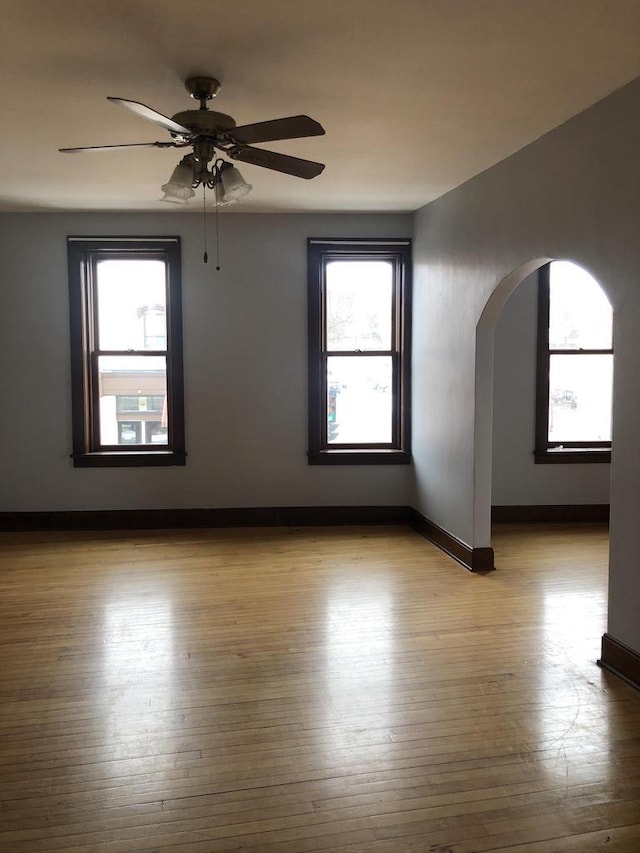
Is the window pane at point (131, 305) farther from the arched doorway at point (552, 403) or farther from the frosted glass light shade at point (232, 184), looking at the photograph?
the arched doorway at point (552, 403)

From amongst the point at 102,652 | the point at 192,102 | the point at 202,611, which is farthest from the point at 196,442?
the point at 192,102

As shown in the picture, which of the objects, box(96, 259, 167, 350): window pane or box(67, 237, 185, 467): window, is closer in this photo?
box(67, 237, 185, 467): window

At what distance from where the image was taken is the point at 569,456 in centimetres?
648

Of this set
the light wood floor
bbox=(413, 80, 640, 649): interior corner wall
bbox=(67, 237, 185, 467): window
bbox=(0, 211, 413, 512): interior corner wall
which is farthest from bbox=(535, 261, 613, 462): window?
bbox=(67, 237, 185, 467): window

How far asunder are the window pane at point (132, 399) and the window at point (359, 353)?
138 cm

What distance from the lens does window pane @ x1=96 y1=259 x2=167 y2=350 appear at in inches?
249

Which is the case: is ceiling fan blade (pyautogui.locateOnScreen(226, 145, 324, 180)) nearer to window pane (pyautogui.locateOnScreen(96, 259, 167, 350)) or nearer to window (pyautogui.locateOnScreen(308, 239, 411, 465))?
window (pyautogui.locateOnScreen(308, 239, 411, 465))

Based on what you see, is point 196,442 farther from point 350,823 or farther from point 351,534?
point 350,823

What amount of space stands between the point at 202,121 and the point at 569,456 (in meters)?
4.69

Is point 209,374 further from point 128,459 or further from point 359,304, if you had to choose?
point 359,304

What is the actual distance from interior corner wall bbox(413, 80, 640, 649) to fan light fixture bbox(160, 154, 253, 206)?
5.58 feet

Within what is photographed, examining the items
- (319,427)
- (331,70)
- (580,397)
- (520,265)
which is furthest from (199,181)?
(580,397)

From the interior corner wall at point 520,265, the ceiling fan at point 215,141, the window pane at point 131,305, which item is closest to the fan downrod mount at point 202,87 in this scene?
the ceiling fan at point 215,141

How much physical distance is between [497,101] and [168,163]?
7.19 ft
